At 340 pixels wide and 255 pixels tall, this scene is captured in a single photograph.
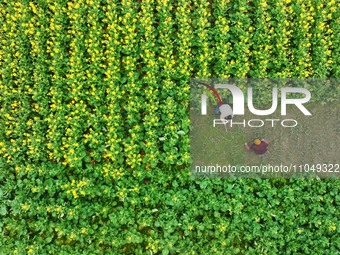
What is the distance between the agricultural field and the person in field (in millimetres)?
163

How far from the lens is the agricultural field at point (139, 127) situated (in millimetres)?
4004

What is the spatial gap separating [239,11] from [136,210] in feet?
8.32

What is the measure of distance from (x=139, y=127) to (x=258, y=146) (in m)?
1.38

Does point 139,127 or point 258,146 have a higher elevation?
point 139,127

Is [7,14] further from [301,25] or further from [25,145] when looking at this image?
[301,25]

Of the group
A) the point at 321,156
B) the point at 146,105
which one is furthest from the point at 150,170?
the point at 321,156

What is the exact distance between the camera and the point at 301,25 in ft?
13.5

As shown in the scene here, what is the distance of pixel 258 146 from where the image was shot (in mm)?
4199

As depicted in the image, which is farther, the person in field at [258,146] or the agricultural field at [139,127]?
the person in field at [258,146]

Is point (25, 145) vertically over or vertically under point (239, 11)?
under

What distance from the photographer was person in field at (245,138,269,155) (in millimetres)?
4199

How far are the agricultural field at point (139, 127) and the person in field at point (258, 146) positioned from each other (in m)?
0.16

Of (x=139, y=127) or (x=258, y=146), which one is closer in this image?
(x=139, y=127)

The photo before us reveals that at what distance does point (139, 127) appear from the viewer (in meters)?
4.05
